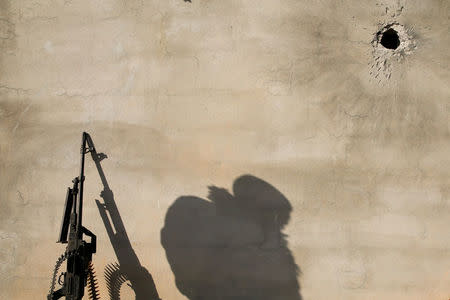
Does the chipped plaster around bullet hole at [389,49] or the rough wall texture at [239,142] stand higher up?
the chipped plaster around bullet hole at [389,49]

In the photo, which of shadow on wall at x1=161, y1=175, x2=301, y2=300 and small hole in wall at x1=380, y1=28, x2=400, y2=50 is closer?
shadow on wall at x1=161, y1=175, x2=301, y2=300

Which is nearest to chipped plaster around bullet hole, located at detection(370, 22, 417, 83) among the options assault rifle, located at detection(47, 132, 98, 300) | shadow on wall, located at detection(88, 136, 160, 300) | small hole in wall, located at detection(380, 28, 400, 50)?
small hole in wall, located at detection(380, 28, 400, 50)

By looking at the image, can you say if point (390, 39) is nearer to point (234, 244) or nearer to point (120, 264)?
point (234, 244)

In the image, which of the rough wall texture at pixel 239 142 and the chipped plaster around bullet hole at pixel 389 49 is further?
the chipped plaster around bullet hole at pixel 389 49

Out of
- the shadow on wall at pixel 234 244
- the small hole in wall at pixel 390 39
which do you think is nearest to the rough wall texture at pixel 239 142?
the shadow on wall at pixel 234 244

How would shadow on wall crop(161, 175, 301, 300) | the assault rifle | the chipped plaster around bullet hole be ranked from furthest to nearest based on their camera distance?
the chipped plaster around bullet hole → shadow on wall crop(161, 175, 301, 300) → the assault rifle

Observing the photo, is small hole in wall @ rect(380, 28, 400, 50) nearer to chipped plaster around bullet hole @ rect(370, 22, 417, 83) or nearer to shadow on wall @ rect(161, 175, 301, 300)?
chipped plaster around bullet hole @ rect(370, 22, 417, 83)

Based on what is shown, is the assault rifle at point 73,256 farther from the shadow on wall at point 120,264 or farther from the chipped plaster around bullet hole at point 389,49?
the chipped plaster around bullet hole at point 389,49

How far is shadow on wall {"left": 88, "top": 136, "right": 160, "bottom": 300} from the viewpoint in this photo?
10.2 ft

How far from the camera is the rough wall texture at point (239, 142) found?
121 inches

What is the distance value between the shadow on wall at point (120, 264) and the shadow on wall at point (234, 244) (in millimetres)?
293

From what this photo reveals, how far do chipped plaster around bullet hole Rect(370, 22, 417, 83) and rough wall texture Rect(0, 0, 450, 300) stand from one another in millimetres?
19

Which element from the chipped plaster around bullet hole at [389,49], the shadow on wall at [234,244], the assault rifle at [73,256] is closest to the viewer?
the assault rifle at [73,256]

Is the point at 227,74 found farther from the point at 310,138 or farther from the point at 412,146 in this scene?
the point at 412,146
